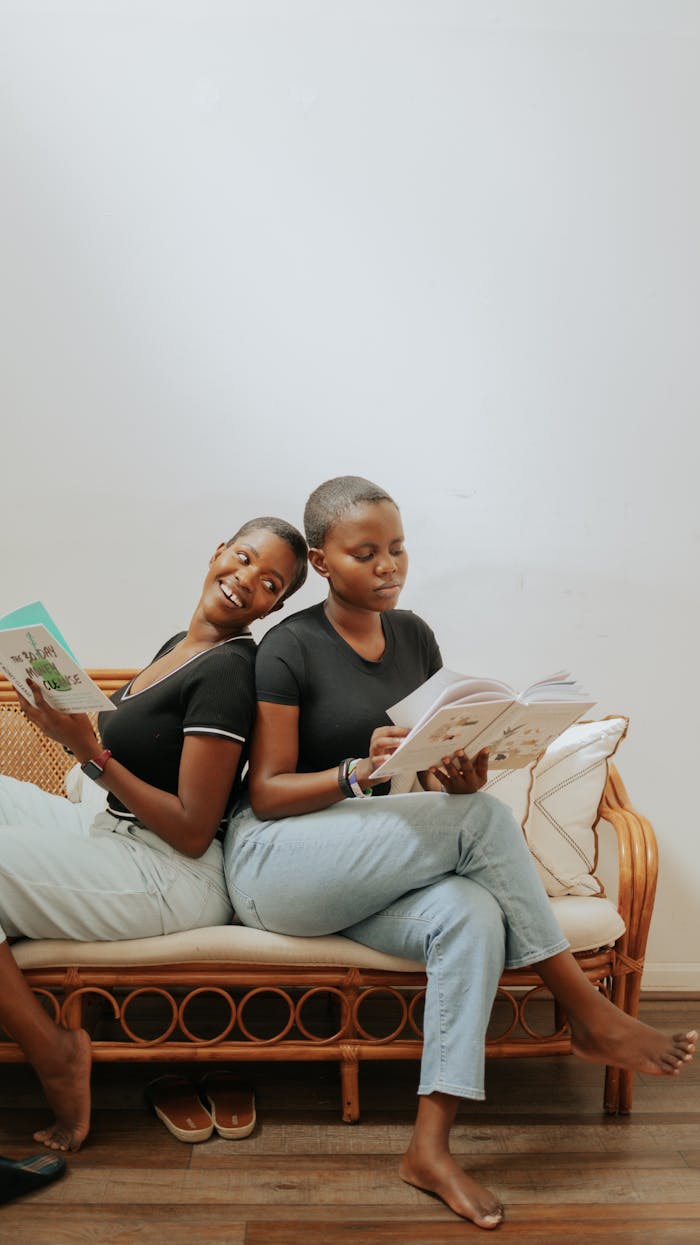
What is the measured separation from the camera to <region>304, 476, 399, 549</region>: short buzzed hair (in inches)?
83.4

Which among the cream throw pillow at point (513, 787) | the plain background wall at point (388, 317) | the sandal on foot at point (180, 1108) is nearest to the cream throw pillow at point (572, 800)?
the cream throw pillow at point (513, 787)

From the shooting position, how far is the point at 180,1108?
80.5 inches

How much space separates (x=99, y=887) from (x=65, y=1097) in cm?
36

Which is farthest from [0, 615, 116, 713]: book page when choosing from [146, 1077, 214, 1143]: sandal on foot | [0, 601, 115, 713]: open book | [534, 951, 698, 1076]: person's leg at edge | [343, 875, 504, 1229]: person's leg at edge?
[534, 951, 698, 1076]: person's leg at edge

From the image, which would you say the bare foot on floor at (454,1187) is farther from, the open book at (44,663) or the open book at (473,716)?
the open book at (44,663)

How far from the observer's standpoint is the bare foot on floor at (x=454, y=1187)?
67.9 inches

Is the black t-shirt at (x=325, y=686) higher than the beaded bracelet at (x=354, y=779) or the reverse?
higher

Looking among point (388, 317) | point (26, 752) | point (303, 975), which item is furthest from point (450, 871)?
point (388, 317)

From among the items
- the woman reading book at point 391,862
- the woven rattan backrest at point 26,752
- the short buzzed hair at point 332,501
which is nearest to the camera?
the woman reading book at point 391,862

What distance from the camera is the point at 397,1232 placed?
171 centimetres

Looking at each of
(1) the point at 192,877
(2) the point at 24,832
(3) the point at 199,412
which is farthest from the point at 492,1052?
(3) the point at 199,412

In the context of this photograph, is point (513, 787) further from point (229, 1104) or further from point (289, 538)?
point (229, 1104)

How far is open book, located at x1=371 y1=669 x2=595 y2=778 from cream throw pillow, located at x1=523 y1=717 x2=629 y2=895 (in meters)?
0.53

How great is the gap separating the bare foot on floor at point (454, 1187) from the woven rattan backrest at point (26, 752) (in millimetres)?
1264
